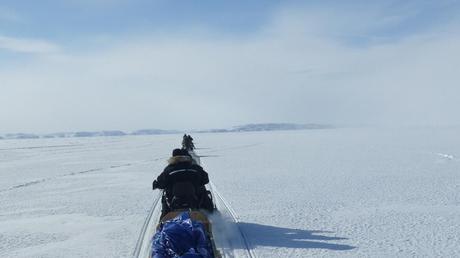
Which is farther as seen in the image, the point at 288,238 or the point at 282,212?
the point at 282,212

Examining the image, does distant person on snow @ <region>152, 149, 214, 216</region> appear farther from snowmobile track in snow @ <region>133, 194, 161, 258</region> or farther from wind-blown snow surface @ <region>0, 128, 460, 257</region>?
wind-blown snow surface @ <region>0, 128, 460, 257</region>

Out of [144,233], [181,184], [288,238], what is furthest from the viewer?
[144,233]

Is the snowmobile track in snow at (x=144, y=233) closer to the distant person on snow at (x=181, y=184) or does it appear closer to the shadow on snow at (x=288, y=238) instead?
the distant person on snow at (x=181, y=184)

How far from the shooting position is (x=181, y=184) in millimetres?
7371

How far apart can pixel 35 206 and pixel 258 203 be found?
5.87 m

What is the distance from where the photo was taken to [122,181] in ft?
54.9

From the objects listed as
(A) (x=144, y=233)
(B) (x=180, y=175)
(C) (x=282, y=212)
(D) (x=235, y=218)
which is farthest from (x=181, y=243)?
(C) (x=282, y=212)

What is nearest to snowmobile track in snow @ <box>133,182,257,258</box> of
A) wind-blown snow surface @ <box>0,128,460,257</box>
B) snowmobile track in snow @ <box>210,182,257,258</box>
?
snowmobile track in snow @ <box>210,182,257,258</box>

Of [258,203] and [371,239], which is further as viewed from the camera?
[258,203]

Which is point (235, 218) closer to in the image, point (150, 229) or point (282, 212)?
point (282, 212)

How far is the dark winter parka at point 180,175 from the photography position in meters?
7.46

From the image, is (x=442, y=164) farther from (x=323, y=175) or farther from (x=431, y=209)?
(x=431, y=209)

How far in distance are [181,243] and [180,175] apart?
2756 millimetres

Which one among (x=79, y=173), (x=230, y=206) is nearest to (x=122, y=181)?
(x=79, y=173)
